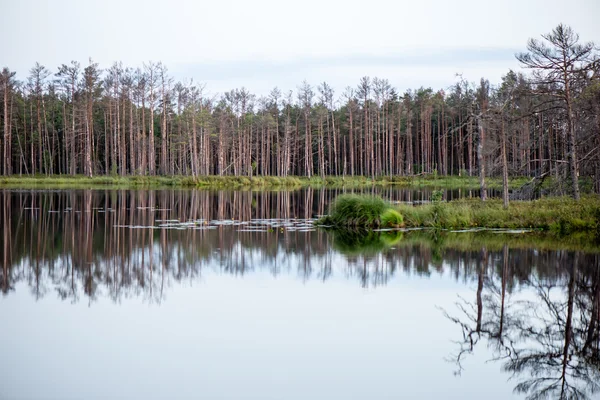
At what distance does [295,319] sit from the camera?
1130 cm

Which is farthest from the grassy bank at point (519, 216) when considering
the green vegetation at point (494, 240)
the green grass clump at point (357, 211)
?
the green grass clump at point (357, 211)

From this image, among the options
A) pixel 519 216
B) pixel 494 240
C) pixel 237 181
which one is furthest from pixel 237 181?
pixel 494 240

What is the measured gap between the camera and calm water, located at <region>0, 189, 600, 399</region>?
8.33 m

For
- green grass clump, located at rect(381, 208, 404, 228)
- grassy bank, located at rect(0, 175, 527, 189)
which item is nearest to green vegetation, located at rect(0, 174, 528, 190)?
grassy bank, located at rect(0, 175, 527, 189)

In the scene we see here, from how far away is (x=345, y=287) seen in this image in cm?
1418

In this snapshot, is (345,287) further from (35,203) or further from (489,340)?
(35,203)

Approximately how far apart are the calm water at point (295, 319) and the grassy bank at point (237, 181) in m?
45.3

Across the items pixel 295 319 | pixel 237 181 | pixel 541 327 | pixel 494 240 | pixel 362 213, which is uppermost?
pixel 237 181

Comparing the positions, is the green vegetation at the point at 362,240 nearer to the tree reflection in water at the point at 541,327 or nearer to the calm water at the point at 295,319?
the calm water at the point at 295,319

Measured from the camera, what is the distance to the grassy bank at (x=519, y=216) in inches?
957

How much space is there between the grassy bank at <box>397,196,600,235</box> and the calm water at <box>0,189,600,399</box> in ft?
14.3

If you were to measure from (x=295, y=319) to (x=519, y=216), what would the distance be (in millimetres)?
17016

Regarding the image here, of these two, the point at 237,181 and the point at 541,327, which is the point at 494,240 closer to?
the point at 541,327

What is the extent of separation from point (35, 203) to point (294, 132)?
69.1 meters
